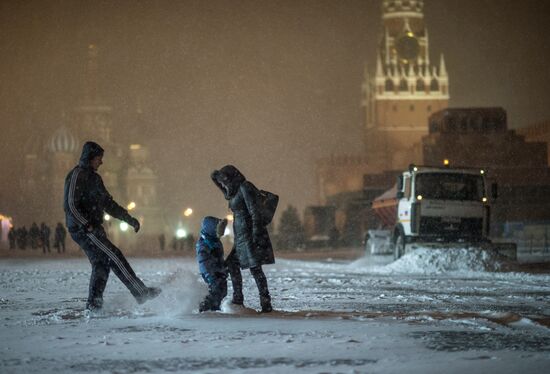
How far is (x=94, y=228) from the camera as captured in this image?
10.1 m

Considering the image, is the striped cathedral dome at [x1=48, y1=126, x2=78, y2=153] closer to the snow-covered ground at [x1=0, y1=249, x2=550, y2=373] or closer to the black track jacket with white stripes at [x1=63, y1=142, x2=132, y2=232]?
the snow-covered ground at [x1=0, y1=249, x2=550, y2=373]

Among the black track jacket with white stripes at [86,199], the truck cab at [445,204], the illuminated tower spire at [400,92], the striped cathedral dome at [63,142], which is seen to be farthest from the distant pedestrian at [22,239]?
the illuminated tower spire at [400,92]

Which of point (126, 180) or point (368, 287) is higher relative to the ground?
point (126, 180)

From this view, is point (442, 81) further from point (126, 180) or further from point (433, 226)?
→ point (433, 226)

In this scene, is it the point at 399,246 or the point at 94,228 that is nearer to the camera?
the point at 94,228

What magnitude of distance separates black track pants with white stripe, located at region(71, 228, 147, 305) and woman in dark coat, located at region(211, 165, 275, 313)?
1077mm

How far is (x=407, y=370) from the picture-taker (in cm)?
621

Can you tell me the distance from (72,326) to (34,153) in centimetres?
14937

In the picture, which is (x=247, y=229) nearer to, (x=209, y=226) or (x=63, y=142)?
(x=209, y=226)

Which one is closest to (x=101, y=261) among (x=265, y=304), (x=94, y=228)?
(x=94, y=228)

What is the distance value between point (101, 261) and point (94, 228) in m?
0.35

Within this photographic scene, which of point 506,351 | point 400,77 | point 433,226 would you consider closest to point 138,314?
point 506,351

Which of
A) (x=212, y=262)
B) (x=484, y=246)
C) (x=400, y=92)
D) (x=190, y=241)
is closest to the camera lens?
(x=212, y=262)

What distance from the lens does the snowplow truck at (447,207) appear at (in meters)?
25.2
